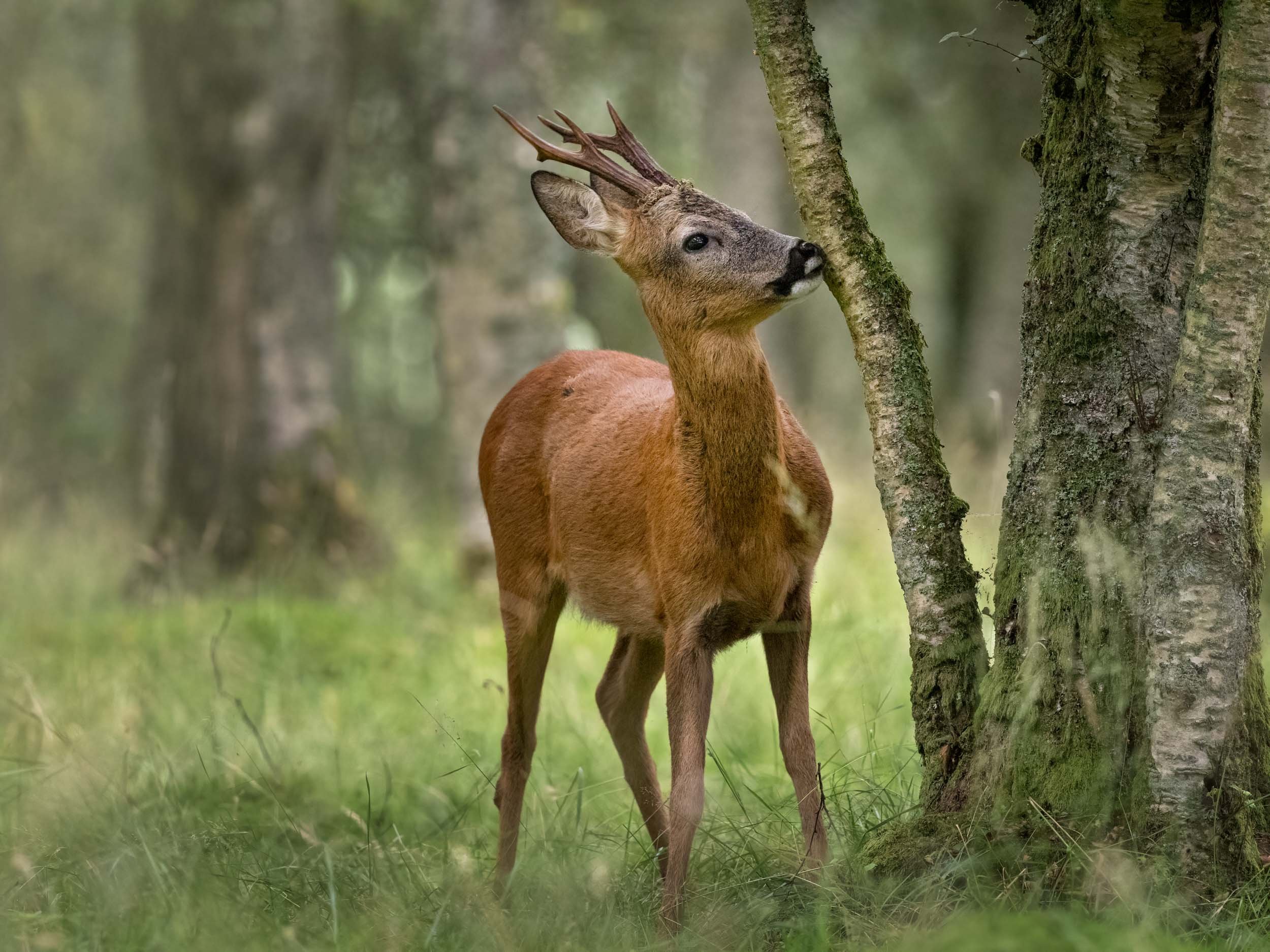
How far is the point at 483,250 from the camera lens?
8.19 m

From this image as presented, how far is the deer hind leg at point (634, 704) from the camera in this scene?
14.2 feet

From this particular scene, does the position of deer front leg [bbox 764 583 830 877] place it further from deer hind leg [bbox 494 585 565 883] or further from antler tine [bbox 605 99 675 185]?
antler tine [bbox 605 99 675 185]

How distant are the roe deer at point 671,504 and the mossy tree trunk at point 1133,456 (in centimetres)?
32

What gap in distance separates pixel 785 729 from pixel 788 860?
354 millimetres

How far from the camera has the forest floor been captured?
9.75 ft

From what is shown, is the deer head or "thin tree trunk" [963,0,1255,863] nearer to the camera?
"thin tree trunk" [963,0,1255,863]

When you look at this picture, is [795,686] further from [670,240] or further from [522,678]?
[670,240]

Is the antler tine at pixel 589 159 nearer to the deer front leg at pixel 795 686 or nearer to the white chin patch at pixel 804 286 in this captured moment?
the white chin patch at pixel 804 286

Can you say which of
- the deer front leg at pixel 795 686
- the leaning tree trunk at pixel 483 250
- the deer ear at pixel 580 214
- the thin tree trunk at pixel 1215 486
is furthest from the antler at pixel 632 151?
the leaning tree trunk at pixel 483 250

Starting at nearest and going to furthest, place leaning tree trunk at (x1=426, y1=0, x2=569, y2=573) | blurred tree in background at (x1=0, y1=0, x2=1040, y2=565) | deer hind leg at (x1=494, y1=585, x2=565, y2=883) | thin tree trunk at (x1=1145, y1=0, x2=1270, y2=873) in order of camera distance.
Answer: thin tree trunk at (x1=1145, y1=0, x2=1270, y2=873) < deer hind leg at (x1=494, y1=585, x2=565, y2=883) < leaning tree trunk at (x1=426, y1=0, x2=569, y2=573) < blurred tree in background at (x1=0, y1=0, x2=1040, y2=565)

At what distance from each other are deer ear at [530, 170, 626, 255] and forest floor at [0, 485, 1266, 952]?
1.42 metres

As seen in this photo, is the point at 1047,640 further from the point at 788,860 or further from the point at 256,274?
the point at 256,274

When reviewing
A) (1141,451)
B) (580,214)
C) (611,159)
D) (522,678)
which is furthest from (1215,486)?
(522,678)

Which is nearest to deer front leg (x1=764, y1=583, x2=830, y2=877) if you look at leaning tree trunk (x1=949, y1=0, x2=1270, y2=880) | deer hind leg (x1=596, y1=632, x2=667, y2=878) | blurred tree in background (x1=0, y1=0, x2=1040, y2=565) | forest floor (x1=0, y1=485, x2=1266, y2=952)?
forest floor (x1=0, y1=485, x2=1266, y2=952)
